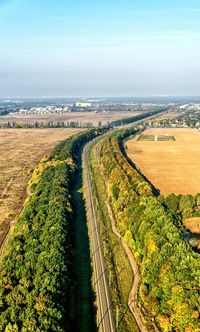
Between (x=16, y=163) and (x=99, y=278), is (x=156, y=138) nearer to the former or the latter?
(x=16, y=163)

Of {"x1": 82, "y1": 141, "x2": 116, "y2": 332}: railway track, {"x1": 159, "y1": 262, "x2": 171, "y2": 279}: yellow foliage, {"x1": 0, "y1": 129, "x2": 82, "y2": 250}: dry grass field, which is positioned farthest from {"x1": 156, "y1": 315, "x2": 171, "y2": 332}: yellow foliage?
{"x1": 0, "y1": 129, "x2": 82, "y2": 250}: dry grass field

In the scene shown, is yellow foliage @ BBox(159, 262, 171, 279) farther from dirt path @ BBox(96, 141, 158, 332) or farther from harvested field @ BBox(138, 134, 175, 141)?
harvested field @ BBox(138, 134, 175, 141)

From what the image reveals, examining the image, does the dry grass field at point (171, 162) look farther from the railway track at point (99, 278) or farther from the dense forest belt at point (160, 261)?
the railway track at point (99, 278)

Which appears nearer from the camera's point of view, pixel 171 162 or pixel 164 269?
pixel 164 269

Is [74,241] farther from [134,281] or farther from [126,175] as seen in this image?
[126,175]

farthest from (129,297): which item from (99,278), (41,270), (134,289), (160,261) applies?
(41,270)

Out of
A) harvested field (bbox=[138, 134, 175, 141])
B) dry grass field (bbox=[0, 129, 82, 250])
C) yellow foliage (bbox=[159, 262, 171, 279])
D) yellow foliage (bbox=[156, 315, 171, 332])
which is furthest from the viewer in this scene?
harvested field (bbox=[138, 134, 175, 141])

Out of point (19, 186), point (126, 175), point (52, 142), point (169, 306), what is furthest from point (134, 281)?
point (52, 142)
